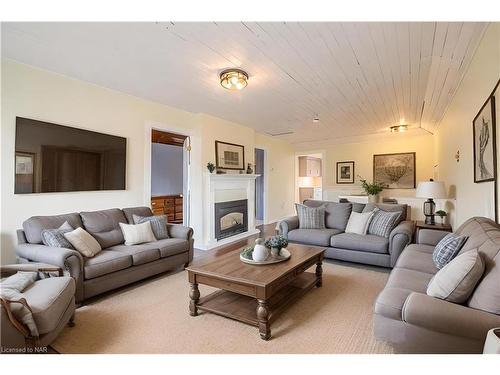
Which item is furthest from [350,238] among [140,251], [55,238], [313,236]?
[55,238]

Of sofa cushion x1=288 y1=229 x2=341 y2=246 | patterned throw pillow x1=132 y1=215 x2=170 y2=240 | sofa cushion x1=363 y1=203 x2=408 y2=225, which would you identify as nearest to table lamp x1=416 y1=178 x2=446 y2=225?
sofa cushion x1=363 y1=203 x2=408 y2=225

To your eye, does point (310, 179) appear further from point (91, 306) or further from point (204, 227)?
point (91, 306)

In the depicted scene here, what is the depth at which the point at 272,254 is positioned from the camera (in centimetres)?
256

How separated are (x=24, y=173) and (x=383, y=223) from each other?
15.0 ft

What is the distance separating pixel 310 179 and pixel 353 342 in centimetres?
819

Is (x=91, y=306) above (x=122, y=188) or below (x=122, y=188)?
below

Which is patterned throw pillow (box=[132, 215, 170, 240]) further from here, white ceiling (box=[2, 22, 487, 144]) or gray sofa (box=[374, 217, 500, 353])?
gray sofa (box=[374, 217, 500, 353])

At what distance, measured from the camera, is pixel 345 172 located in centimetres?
730

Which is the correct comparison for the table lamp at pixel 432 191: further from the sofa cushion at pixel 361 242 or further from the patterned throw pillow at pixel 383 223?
the sofa cushion at pixel 361 242

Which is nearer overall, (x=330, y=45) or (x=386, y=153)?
(x=330, y=45)

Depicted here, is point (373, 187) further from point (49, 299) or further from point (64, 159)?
point (49, 299)

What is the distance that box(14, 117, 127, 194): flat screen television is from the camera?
2.78 meters
